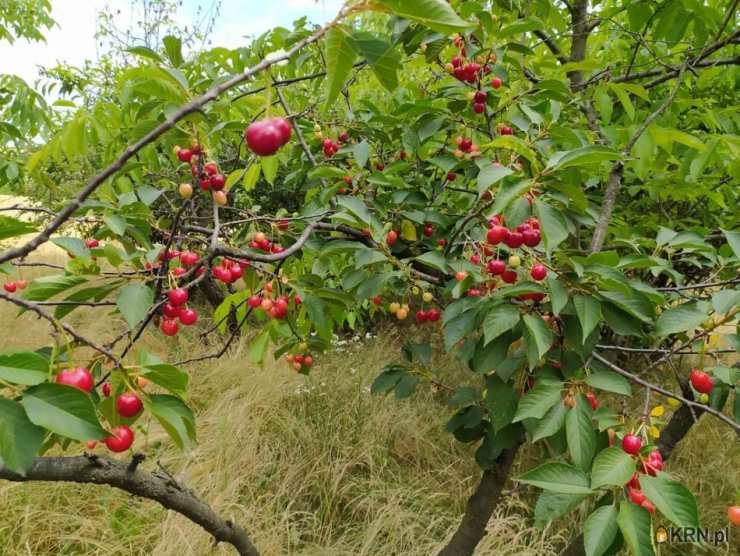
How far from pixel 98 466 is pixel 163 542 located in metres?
1.68

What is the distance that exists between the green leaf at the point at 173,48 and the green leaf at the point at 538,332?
32.8 inches

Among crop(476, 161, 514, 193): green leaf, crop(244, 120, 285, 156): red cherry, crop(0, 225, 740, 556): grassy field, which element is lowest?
crop(0, 225, 740, 556): grassy field

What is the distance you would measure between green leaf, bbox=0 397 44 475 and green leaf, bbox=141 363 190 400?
0.14 metres

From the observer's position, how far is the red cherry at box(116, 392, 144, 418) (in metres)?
0.66

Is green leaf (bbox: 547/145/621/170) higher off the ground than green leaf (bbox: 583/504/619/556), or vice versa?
green leaf (bbox: 547/145/621/170)

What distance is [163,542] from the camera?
6.93 feet

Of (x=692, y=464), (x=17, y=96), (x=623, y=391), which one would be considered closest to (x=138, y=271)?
(x=623, y=391)

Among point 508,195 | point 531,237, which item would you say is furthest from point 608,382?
point 508,195

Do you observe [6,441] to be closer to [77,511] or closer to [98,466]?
[98,466]

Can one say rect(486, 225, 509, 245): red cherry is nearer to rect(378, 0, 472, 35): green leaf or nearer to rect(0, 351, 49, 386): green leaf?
rect(378, 0, 472, 35): green leaf

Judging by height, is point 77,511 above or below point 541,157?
below

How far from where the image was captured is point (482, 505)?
1.65 meters

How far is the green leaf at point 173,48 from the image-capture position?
2.81ft

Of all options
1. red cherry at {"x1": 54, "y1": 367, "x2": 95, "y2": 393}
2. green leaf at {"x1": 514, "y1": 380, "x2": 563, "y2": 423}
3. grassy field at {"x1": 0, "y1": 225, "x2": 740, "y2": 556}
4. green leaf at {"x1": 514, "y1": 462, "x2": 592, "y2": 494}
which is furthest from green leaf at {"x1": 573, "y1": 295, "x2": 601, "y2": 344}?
grassy field at {"x1": 0, "y1": 225, "x2": 740, "y2": 556}
